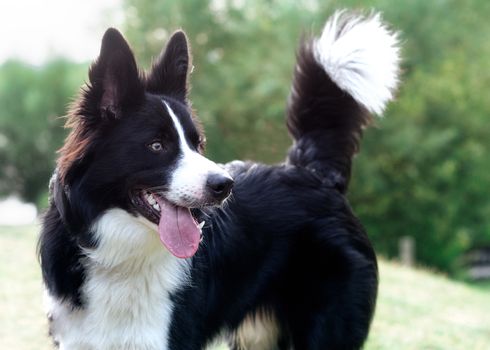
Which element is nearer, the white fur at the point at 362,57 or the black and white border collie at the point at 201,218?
the black and white border collie at the point at 201,218

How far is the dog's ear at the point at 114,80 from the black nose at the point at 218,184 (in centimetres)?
61

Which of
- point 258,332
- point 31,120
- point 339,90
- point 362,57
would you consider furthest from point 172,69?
point 31,120

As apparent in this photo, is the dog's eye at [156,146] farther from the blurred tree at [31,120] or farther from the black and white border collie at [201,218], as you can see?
the blurred tree at [31,120]

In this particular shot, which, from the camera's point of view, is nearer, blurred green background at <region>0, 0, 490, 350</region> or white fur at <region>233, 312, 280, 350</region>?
white fur at <region>233, 312, 280, 350</region>

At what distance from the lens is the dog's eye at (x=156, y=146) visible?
11.7 ft

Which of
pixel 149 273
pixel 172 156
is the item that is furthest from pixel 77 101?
pixel 149 273

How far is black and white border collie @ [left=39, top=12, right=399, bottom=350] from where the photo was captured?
3.54 m

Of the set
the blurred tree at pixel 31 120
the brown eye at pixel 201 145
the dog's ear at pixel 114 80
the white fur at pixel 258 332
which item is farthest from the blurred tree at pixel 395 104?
the dog's ear at pixel 114 80

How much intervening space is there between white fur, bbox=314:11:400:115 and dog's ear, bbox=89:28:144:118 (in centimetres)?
164

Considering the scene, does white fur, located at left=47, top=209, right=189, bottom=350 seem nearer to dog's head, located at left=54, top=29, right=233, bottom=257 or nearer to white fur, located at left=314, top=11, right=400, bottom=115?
dog's head, located at left=54, top=29, right=233, bottom=257

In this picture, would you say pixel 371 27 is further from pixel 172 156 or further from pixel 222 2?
pixel 222 2

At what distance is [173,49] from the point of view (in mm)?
3891

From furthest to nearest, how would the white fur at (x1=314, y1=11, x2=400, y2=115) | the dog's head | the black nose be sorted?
the white fur at (x1=314, y1=11, x2=400, y2=115), the dog's head, the black nose

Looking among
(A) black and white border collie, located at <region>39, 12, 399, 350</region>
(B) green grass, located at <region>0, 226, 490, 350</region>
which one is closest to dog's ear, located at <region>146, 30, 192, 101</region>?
(A) black and white border collie, located at <region>39, 12, 399, 350</region>
